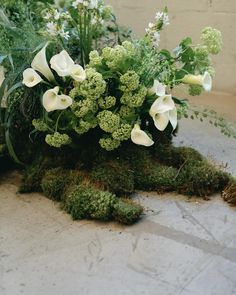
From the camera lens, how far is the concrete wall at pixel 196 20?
2951mm

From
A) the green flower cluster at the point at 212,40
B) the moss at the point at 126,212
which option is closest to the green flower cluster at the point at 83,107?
the moss at the point at 126,212

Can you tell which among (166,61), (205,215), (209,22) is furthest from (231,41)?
(205,215)

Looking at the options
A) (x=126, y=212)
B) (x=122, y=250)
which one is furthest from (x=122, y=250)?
(x=126, y=212)

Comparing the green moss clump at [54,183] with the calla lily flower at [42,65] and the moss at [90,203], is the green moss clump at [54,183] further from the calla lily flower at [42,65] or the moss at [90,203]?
the calla lily flower at [42,65]

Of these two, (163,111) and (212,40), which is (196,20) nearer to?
(212,40)

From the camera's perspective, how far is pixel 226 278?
1.38 meters

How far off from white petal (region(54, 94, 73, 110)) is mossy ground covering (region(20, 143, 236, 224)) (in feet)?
0.81

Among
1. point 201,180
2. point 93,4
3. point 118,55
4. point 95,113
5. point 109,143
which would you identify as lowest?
point 201,180

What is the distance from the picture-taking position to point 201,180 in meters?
1.82

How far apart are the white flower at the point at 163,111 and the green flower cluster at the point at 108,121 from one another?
0.14m

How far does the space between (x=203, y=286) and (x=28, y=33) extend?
1.25 meters

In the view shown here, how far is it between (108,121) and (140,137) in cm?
13

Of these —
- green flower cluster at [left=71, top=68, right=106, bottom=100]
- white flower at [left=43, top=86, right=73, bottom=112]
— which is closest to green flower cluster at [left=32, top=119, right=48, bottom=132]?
white flower at [left=43, top=86, right=73, bottom=112]

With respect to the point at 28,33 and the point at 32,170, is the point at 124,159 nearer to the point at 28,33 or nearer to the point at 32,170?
the point at 32,170
